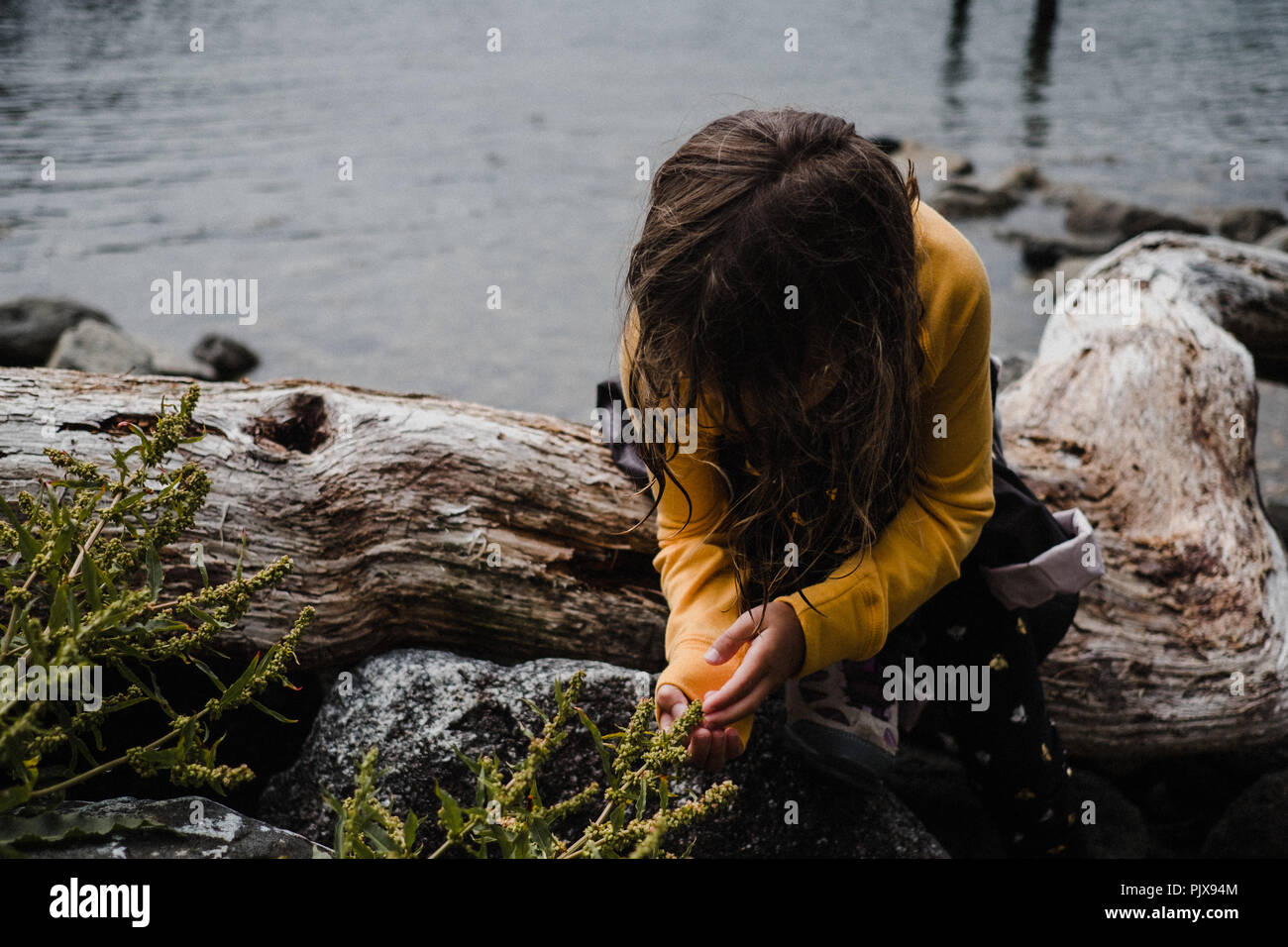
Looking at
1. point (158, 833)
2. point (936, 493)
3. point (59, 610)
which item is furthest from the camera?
point (936, 493)

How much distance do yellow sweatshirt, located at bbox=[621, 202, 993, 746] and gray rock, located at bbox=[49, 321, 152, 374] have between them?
495 centimetres

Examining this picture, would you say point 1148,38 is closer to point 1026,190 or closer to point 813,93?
point 813,93

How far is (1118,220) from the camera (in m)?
10.4

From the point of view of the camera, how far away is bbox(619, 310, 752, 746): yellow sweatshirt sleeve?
2225 millimetres

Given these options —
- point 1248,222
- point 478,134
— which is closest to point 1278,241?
point 1248,222

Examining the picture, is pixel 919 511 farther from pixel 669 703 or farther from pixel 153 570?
pixel 153 570

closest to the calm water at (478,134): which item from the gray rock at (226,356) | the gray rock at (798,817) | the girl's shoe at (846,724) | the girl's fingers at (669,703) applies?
the gray rock at (226,356)

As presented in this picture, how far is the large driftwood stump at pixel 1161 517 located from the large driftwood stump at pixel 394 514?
4.99 ft

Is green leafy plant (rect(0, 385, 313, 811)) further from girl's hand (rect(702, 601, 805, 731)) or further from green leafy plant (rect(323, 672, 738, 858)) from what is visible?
girl's hand (rect(702, 601, 805, 731))

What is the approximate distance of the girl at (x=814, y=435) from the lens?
1.84 m

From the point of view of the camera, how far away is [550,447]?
3.10 metres

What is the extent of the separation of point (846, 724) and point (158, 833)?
1.60m

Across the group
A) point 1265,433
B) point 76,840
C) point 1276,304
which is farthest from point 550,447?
point 1265,433

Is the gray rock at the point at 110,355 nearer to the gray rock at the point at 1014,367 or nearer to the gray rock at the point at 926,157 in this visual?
the gray rock at the point at 1014,367
